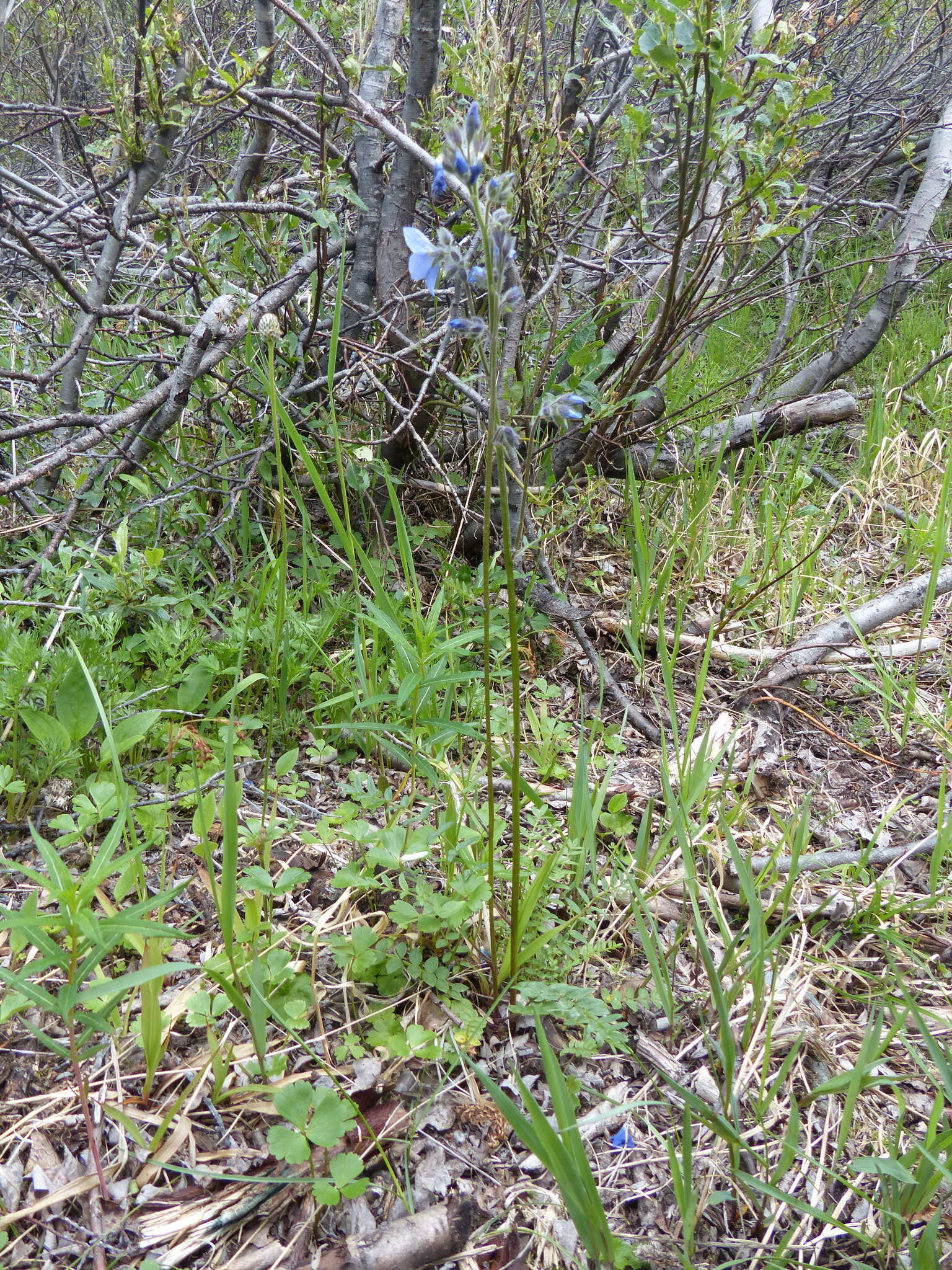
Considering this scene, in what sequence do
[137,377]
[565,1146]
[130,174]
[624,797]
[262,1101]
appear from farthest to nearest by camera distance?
[137,377] → [130,174] → [624,797] → [262,1101] → [565,1146]

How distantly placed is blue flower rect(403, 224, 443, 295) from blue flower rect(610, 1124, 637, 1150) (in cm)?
136

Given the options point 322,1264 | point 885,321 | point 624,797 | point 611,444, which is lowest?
point 322,1264

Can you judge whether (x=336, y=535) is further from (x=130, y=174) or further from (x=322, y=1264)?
(x=322, y=1264)

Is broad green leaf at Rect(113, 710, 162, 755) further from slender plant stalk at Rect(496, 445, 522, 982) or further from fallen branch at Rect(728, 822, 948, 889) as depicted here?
fallen branch at Rect(728, 822, 948, 889)

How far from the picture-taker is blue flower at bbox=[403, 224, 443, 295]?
3.74 ft

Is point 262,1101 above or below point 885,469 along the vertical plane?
below

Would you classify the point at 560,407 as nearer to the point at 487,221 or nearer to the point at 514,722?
the point at 487,221

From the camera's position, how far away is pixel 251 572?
7.54ft

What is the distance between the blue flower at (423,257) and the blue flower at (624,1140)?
4.47 ft

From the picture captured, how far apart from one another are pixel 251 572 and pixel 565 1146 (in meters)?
1.72

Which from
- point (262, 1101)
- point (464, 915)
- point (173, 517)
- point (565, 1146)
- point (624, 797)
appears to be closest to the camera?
point (565, 1146)

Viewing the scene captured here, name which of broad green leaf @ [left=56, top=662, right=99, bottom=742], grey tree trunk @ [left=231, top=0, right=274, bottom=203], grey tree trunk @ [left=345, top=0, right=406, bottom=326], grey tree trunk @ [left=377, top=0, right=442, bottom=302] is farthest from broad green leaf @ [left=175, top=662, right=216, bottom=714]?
grey tree trunk @ [left=231, top=0, right=274, bottom=203]

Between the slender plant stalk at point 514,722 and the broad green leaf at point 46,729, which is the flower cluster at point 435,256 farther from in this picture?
the broad green leaf at point 46,729

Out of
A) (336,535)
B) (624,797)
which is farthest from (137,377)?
(624,797)
